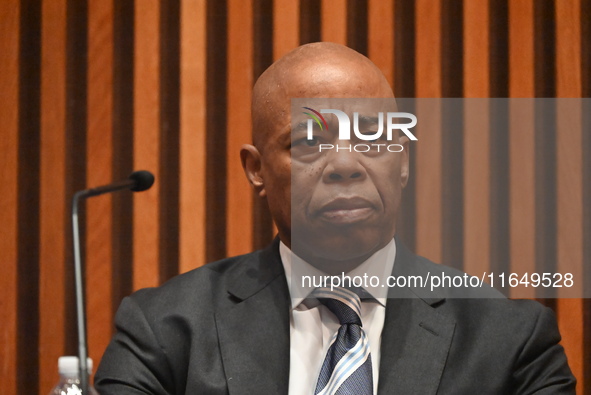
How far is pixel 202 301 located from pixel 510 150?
0.99 metres

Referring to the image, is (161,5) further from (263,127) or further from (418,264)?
(418,264)

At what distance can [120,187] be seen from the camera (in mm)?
1464

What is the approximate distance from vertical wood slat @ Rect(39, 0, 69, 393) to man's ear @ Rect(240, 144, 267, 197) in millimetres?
774

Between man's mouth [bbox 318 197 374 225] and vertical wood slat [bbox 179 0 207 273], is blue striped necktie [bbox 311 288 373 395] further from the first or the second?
vertical wood slat [bbox 179 0 207 273]

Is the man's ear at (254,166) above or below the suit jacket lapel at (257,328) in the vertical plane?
above

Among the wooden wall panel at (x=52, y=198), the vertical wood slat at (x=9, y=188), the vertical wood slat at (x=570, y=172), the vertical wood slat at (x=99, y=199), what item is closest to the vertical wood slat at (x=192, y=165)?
the vertical wood slat at (x=99, y=199)

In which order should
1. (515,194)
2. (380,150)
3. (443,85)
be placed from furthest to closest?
(443,85), (515,194), (380,150)

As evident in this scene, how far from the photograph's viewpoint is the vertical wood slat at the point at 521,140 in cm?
210

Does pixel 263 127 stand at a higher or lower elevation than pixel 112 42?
lower

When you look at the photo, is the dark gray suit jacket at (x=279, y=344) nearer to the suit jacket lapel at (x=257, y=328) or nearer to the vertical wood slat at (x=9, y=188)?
the suit jacket lapel at (x=257, y=328)

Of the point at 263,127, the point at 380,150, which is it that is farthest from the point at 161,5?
the point at 380,150

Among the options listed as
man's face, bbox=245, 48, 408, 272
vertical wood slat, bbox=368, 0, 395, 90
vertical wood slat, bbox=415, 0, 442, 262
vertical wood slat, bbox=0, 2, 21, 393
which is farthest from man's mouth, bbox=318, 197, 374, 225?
vertical wood slat, bbox=0, 2, 21, 393

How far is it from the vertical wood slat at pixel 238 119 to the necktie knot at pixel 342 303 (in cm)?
69

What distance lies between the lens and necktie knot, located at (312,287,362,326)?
1625 mm
